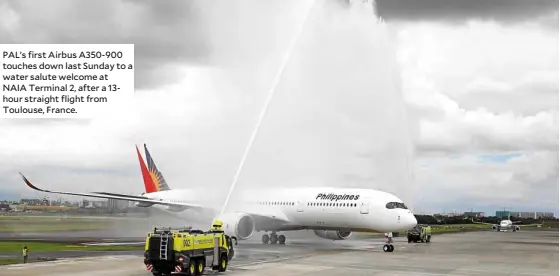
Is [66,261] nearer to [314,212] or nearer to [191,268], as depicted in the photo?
[191,268]


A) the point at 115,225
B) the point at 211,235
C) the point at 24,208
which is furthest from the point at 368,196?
the point at 24,208

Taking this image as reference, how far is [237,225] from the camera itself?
43.2 meters

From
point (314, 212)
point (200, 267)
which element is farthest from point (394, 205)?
point (200, 267)

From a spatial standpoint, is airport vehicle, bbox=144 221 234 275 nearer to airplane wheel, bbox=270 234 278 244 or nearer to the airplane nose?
the airplane nose

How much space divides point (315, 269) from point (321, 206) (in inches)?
Result: 717

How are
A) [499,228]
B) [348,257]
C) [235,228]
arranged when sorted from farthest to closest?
[499,228]
[235,228]
[348,257]

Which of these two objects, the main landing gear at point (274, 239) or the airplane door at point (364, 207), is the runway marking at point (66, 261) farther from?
the main landing gear at point (274, 239)

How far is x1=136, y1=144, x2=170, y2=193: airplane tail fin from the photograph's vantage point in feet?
226

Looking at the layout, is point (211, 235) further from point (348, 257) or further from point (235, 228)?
point (235, 228)

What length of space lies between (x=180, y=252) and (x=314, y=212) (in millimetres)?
23880

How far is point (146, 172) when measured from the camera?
71.1 m

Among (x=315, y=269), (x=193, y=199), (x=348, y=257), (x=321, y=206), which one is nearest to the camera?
(x=315, y=269)

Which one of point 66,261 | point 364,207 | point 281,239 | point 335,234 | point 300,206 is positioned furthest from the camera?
point 281,239

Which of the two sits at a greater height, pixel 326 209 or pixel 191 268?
pixel 326 209
